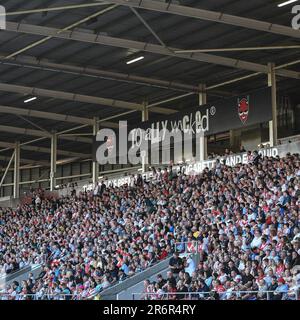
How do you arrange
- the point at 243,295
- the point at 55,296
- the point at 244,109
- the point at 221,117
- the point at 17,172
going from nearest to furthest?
the point at 243,295 < the point at 55,296 < the point at 244,109 < the point at 221,117 < the point at 17,172

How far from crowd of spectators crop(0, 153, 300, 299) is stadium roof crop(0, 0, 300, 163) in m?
4.55

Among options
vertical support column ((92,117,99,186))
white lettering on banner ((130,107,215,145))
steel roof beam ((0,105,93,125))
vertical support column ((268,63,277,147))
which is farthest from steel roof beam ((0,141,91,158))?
vertical support column ((268,63,277,147))

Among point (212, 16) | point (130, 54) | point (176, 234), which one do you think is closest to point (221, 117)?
point (130, 54)

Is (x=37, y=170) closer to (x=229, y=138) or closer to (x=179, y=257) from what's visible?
(x=229, y=138)

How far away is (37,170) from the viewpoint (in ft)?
190

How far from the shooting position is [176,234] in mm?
24125

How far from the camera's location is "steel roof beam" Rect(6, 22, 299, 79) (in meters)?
25.9

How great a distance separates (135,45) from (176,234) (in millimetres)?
7646

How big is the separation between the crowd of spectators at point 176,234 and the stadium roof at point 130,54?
455 cm

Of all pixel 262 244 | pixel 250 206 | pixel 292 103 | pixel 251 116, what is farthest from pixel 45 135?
pixel 262 244

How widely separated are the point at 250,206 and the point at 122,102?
54.6 feet

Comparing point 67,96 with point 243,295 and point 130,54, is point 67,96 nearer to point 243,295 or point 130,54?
point 130,54

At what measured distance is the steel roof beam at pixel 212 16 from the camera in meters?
23.0

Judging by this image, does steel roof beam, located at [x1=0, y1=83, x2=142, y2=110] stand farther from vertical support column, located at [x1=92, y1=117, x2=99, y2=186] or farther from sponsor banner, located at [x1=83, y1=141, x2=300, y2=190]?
sponsor banner, located at [x1=83, y1=141, x2=300, y2=190]
